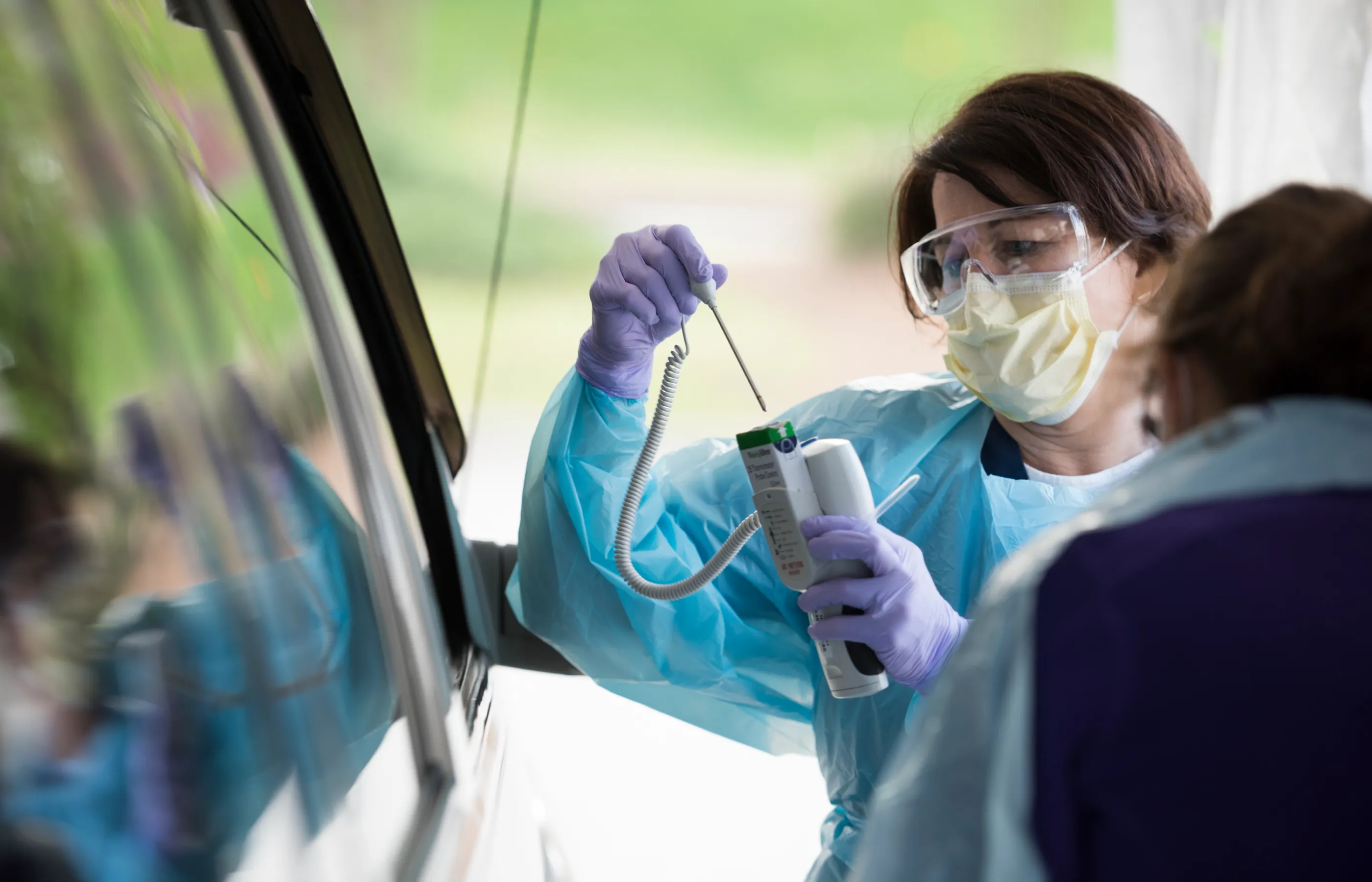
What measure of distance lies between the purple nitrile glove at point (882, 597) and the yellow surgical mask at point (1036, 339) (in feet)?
1.14

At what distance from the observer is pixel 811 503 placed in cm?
128

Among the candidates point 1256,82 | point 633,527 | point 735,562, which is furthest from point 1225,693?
point 1256,82

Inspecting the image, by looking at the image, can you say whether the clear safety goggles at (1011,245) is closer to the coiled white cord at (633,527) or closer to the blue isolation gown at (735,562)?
the blue isolation gown at (735,562)

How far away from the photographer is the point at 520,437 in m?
5.73

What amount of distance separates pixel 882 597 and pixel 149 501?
0.98 meters

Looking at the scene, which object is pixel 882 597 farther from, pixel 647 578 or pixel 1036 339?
pixel 1036 339

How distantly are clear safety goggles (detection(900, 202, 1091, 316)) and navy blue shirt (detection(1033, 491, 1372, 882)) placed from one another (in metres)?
1.05

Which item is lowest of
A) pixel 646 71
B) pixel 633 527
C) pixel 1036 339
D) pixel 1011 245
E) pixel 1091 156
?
pixel 633 527

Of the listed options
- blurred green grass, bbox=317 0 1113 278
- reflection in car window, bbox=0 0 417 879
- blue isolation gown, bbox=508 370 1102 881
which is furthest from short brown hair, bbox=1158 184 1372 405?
blurred green grass, bbox=317 0 1113 278

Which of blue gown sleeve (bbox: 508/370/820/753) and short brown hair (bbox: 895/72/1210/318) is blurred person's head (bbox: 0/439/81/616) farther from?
short brown hair (bbox: 895/72/1210/318)

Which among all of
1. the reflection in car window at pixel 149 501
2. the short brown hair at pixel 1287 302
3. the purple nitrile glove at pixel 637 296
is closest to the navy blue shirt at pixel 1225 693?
the short brown hair at pixel 1287 302

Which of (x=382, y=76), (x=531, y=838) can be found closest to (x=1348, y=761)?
(x=531, y=838)

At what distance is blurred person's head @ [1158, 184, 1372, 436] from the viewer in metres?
0.53

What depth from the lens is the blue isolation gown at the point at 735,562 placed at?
4.86 feet
